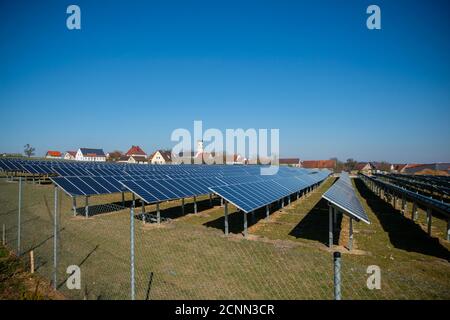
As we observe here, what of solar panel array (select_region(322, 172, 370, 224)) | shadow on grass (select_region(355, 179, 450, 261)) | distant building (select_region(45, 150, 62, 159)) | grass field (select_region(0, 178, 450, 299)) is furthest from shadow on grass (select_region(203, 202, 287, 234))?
distant building (select_region(45, 150, 62, 159))

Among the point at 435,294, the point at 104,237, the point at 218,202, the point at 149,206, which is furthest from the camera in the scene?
the point at 218,202

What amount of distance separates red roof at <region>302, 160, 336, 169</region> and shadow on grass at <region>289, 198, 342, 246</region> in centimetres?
11688

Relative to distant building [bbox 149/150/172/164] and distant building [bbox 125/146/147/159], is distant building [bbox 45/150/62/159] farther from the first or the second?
distant building [bbox 149/150/172/164]

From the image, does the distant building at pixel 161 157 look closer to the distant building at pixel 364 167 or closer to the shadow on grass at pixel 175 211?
the distant building at pixel 364 167

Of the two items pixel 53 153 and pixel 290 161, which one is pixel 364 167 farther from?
pixel 53 153

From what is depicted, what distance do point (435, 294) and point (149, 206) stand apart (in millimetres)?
20542

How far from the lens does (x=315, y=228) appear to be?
57.3ft

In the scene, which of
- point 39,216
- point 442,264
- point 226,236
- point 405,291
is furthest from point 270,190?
point 39,216

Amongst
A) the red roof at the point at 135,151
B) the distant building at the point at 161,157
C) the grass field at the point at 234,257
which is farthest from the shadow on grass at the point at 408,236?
the red roof at the point at 135,151

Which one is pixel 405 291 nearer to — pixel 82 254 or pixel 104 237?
pixel 82 254

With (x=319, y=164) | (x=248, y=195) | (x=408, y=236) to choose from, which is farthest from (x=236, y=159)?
(x=408, y=236)

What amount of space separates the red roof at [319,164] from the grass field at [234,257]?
390 feet

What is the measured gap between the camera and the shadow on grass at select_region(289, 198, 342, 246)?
15.3 meters
